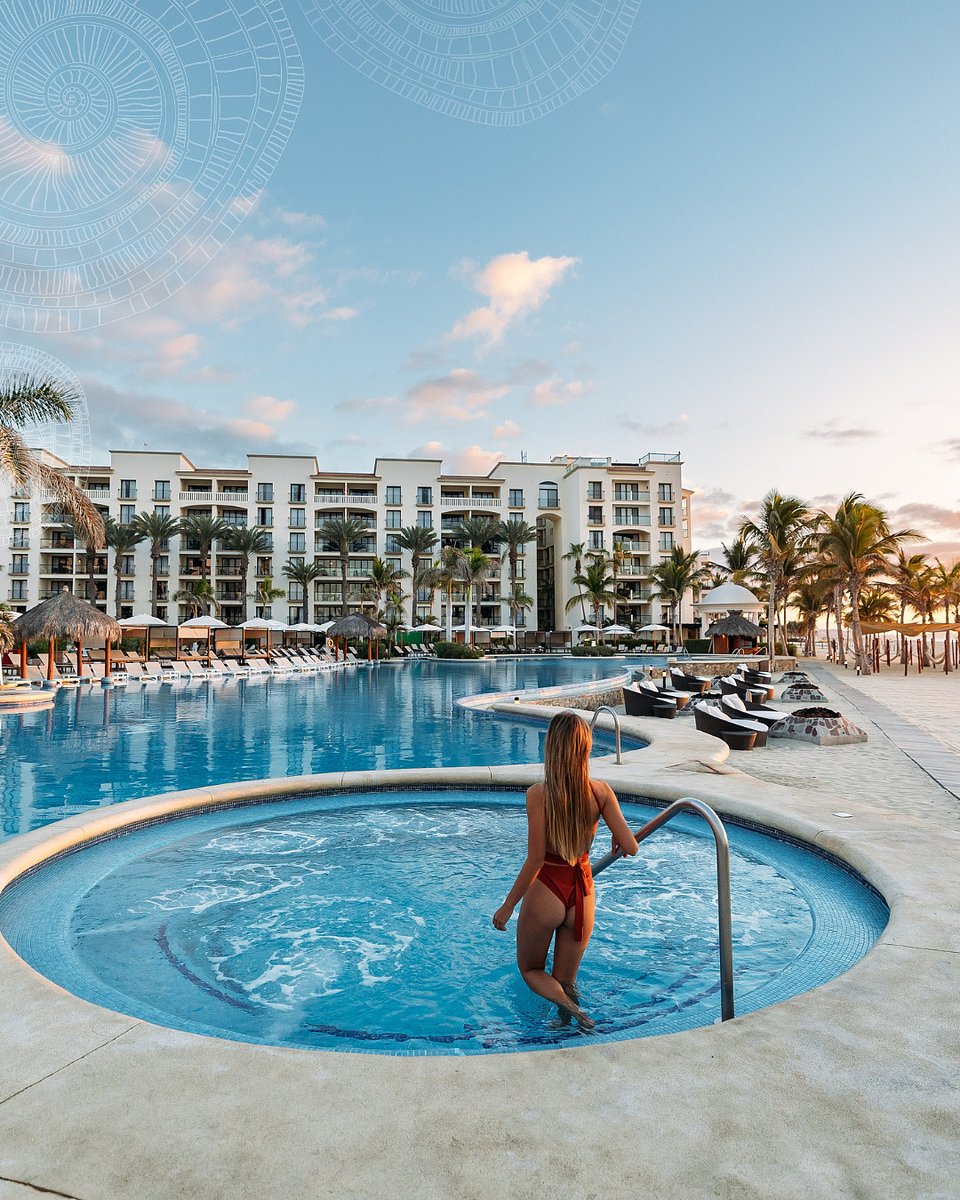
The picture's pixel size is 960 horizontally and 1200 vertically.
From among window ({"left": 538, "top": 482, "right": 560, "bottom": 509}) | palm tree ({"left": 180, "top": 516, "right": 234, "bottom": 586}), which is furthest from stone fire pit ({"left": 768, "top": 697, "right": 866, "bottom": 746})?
window ({"left": 538, "top": 482, "right": 560, "bottom": 509})

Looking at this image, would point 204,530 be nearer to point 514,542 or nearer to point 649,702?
point 514,542

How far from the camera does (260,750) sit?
453 inches

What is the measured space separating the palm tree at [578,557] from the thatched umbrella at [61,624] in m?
42.3

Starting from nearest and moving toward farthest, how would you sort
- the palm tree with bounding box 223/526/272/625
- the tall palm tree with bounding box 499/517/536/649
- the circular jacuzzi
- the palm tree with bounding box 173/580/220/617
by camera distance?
the circular jacuzzi
the palm tree with bounding box 173/580/220/617
the palm tree with bounding box 223/526/272/625
the tall palm tree with bounding box 499/517/536/649

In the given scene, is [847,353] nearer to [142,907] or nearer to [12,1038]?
[142,907]

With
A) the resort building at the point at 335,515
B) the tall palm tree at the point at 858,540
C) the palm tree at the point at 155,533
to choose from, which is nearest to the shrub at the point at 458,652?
the resort building at the point at 335,515

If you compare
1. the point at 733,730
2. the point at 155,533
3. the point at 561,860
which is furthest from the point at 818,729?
the point at 155,533

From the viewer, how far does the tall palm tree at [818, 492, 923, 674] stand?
30.2 m

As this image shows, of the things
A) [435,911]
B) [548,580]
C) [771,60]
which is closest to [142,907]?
[435,911]

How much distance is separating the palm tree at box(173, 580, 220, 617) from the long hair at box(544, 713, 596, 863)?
2244 inches

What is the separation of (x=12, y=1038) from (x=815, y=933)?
414 cm

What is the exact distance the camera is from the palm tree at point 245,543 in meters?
57.2

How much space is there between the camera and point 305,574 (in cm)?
5856
